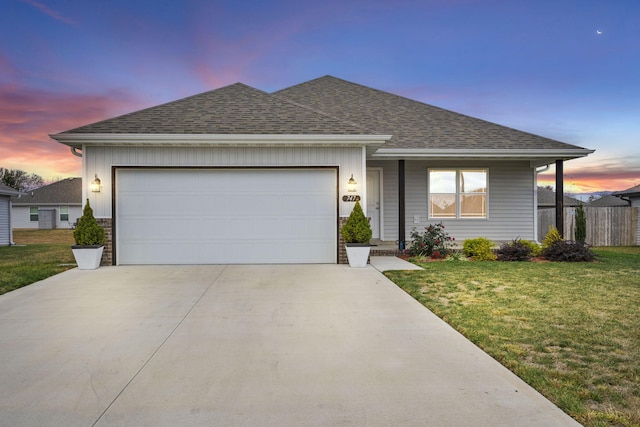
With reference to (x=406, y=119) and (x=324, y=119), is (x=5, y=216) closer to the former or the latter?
(x=324, y=119)

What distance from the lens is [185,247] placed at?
9.41m

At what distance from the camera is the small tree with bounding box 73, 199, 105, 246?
884 cm

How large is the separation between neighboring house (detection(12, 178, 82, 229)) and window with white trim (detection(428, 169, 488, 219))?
1160 inches

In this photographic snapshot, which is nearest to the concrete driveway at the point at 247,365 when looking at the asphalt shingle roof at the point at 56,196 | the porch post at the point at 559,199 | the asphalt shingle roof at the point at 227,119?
the asphalt shingle roof at the point at 227,119

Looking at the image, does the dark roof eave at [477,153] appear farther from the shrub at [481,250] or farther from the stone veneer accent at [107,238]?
the stone veneer accent at [107,238]

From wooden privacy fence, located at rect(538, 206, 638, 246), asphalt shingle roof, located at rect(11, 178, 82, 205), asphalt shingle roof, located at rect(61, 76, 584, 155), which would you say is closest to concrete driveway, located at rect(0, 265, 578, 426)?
asphalt shingle roof, located at rect(61, 76, 584, 155)

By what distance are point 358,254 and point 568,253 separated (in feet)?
18.5

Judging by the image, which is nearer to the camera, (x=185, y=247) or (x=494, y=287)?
(x=494, y=287)

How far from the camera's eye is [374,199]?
12.6 meters

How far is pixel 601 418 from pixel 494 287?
436cm

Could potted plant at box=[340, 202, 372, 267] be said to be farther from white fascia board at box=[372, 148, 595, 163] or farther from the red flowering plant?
white fascia board at box=[372, 148, 595, 163]

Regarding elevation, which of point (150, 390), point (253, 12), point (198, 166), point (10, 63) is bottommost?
point (150, 390)

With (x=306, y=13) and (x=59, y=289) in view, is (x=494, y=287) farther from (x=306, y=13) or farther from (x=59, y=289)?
(x=306, y=13)

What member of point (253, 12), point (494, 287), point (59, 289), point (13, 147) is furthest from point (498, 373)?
point (13, 147)
